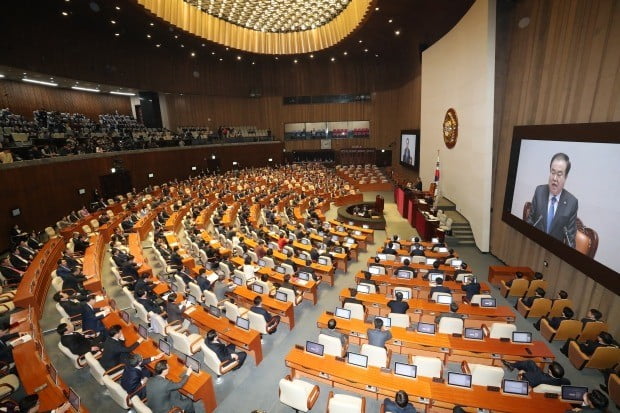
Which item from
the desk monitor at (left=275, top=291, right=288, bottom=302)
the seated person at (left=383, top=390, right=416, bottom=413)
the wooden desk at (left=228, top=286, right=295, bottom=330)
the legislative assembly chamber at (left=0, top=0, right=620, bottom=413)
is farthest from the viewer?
the desk monitor at (left=275, top=291, right=288, bottom=302)

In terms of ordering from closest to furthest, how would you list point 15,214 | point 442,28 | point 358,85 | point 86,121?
point 15,214 < point 442,28 < point 86,121 < point 358,85

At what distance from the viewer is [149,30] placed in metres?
22.3

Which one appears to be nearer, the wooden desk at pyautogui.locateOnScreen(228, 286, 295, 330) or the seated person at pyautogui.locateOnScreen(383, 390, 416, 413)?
the seated person at pyautogui.locateOnScreen(383, 390, 416, 413)

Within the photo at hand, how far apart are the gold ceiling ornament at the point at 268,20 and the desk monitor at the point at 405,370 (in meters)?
17.3

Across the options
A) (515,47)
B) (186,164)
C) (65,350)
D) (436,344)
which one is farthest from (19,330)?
(186,164)

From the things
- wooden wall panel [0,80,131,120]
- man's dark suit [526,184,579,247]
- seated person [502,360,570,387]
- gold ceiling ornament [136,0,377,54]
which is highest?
gold ceiling ornament [136,0,377,54]

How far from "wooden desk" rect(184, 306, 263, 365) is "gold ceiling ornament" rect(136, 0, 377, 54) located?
17085mm

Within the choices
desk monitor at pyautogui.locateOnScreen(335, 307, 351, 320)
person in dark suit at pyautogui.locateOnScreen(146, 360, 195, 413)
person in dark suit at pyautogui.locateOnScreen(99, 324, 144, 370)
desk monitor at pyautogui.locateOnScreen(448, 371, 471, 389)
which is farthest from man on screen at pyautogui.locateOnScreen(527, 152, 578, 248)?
person in dark suit at pyautogui.locateOnScreen(99, 324, 144, 370)

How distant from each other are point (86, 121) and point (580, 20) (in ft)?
109

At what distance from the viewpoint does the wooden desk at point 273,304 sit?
29.6ft

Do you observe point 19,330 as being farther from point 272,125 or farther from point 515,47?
point 272,125

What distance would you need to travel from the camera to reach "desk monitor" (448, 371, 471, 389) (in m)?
5.75

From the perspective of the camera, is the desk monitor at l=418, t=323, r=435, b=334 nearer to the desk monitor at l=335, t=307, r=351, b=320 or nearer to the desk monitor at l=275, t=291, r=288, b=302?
the desk monitor at l=335, t=307, r=351, b=320

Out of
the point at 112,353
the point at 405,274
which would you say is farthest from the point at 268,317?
the point at 405,274
